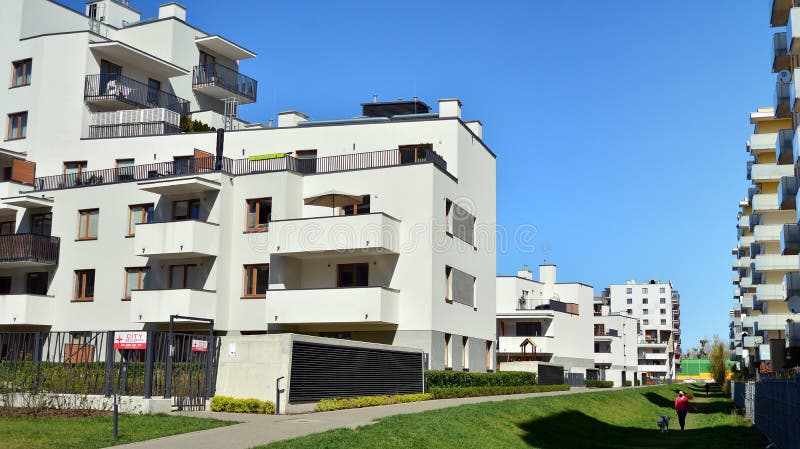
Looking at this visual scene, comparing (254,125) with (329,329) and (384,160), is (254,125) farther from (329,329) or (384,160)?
(329,329)

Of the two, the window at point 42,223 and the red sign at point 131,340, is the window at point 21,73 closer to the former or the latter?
the window at point 42,223

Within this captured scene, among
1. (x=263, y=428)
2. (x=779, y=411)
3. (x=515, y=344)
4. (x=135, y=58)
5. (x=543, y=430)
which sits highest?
(x=135, y=58)

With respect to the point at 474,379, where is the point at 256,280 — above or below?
above

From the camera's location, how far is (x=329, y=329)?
40.0 m

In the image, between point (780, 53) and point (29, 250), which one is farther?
point (780, 53)

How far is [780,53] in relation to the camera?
5272cm

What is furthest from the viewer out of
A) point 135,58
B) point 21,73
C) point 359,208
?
point 135,58

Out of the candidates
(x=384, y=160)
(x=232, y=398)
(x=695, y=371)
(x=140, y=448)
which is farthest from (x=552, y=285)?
(x=695, y=371)

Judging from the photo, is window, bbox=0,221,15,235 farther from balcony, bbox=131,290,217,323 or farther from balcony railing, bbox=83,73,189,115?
balcony, bbox=131,290,217,323

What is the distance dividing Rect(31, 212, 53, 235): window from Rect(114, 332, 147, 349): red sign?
22.9 meters

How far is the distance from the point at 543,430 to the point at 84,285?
84.2 ft

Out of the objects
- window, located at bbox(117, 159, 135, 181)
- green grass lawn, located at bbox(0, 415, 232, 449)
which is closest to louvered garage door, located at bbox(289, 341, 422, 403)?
green grass lawn, located at bbox(0, 415, 232, 449)

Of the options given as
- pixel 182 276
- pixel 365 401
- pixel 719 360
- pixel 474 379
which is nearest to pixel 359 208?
pixel 182 276

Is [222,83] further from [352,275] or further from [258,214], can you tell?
[352,275]
